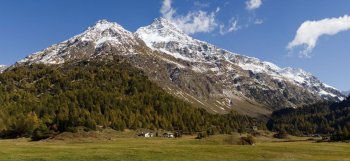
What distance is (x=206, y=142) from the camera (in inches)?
5094

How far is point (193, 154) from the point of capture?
277 ft

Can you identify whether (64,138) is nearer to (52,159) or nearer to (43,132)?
(43,132)

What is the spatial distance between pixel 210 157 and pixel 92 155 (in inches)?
831

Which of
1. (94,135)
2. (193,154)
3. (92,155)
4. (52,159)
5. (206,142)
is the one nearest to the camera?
Answer: (52,159)

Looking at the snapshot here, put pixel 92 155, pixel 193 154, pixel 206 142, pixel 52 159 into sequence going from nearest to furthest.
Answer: pixel 52 159
pixel 92 155
pixel 193 154
pixel 206 142

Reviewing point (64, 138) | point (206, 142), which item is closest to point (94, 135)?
point (64, 138)

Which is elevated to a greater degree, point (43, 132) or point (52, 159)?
point (43, 132)

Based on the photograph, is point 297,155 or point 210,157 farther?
point 297,155

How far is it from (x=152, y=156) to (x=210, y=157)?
Result: 10.4 m

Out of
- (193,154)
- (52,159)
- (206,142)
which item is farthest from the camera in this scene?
(206,142)

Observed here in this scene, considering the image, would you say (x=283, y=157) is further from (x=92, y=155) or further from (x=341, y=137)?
(x=341, y=137)

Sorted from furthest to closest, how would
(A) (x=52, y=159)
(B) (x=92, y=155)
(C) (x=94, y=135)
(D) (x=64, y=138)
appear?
(C) (x=94, y=135)
(D) (x=64, y=138)
(B) (x=92, y=155)
(A) (x=52, y=159)

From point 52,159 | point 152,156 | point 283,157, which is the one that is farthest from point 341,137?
point 52,159

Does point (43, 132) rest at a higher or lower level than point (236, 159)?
higher
